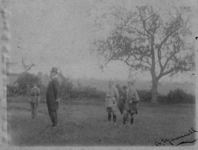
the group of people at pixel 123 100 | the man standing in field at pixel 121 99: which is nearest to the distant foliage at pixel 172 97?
the group of people at pixel 123 100

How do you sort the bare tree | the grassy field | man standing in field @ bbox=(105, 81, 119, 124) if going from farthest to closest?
the bare tree → man standing in field @ bbox=(105, 81, 119, 124) → the grassy field

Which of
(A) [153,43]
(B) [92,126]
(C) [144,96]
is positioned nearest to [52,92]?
(B) [92,126]

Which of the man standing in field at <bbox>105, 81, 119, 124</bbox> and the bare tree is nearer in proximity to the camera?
the man standing in field at <bbox>105, 81, 119, 124</bbox>

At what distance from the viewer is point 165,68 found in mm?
5227

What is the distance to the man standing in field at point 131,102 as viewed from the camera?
5.13 metres

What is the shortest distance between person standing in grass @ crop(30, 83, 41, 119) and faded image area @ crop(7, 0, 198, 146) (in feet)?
0.05

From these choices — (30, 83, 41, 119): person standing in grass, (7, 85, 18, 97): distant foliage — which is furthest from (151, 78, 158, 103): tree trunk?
(7, 85, 18, 97): distant foliage

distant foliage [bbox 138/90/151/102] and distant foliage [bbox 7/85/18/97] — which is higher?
distant foliage [bbox 7/85/18/97]

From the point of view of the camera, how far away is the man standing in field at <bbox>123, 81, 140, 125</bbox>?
5.13 m

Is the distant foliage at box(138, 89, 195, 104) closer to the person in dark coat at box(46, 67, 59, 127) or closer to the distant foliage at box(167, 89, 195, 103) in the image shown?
the distant foliage at box(167, 89, 195, 103)

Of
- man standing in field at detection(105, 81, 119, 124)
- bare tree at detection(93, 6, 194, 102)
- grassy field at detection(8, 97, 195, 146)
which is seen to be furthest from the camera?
bare tree at detection(93, 6, 194, 102)

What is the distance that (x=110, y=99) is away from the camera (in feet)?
16.8

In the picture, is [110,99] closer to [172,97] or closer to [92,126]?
[92,126]

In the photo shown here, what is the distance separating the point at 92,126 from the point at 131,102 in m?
0.70
